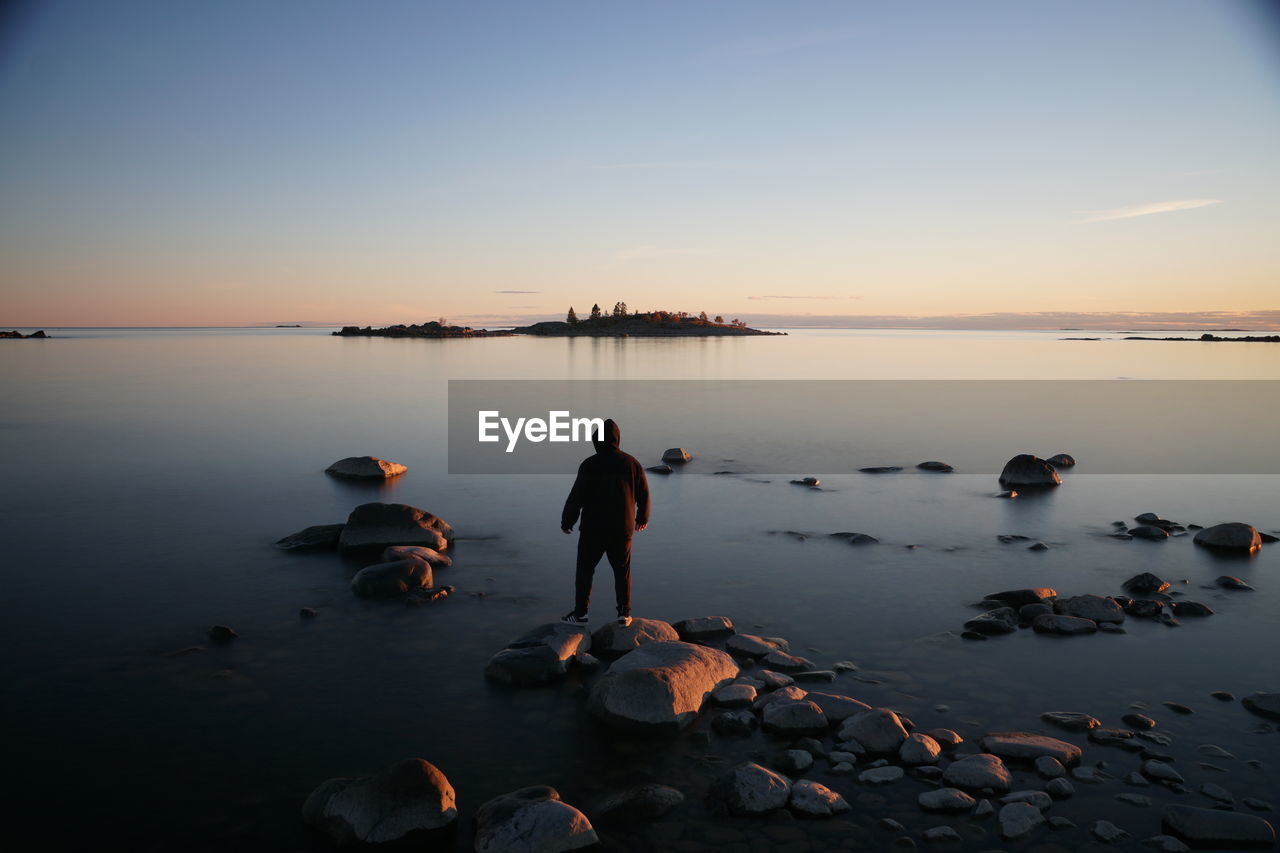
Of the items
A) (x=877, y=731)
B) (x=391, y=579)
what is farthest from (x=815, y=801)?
(x=391, y=579)

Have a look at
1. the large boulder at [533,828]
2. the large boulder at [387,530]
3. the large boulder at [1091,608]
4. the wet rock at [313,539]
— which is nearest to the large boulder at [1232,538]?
the large boulder at [1091,608]

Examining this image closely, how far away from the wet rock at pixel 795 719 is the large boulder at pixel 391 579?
22.9 feet

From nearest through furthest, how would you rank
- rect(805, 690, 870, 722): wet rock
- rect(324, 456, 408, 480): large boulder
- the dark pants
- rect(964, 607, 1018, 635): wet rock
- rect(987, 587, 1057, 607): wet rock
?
rect(805, 690, 870, 722): wet rock < the dark pants < rect(964, 607, 1018, 635): wet rock < rect(987, 587, 1057, 607): wet rock < rect(324, 456, 408, 480): large boulder

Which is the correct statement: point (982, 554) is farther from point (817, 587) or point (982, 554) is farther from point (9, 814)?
point (9, 814)

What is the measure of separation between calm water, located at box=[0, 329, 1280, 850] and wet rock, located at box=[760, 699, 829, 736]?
52cm

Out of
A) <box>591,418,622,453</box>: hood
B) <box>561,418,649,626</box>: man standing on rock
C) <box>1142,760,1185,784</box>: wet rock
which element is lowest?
<box>1142,760,1185,784</box>: wet rock

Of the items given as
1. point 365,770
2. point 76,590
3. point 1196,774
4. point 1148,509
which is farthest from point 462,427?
point 1196,774

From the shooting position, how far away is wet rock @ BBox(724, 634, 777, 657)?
443 inches

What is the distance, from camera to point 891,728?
877cm

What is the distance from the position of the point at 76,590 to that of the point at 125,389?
4585cm

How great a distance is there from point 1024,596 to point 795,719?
6.31m

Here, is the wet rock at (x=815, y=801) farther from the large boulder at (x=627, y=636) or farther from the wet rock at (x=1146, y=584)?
the wet rock at (x=1146, y=584)

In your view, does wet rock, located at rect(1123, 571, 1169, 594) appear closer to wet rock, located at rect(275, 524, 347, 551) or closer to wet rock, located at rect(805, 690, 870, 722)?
wet rock, located at rect(805, 690, 870, 722)

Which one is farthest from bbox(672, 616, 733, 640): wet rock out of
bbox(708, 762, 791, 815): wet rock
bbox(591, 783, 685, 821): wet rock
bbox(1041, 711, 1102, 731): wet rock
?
bbox(1041, 711, 1102, 731): wet rock
